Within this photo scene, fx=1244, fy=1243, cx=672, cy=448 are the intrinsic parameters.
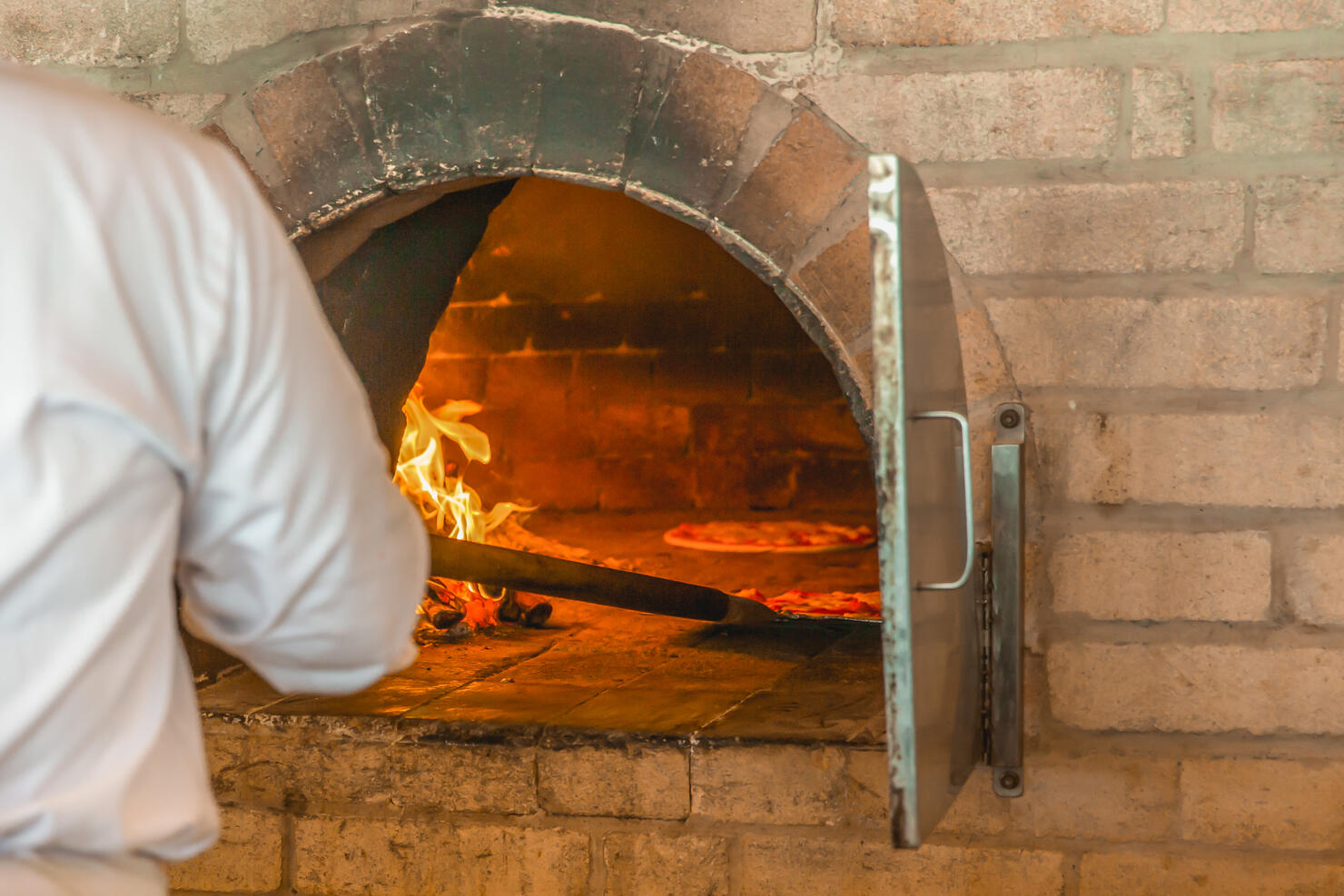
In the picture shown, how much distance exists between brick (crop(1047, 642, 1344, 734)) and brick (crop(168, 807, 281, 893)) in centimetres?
162

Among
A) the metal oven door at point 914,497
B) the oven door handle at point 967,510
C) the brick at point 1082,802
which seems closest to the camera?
the metal oven door at point 914,497

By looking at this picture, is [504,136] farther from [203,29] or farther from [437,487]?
[437,487]

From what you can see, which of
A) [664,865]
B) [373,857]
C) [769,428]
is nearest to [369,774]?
[373,857]

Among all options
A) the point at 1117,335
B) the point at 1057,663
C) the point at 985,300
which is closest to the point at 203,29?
the point at 985,300

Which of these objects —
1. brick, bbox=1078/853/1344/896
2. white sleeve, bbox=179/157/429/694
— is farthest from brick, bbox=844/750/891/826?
white sleeve, bbox=179/157/429/694

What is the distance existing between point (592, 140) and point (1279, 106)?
126 centimetres

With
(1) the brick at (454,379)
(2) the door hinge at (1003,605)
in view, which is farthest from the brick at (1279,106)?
(1) the brick at (454,379)

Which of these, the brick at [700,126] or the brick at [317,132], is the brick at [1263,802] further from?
the brick at [317,132]

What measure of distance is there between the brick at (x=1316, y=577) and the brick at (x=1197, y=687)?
0.07 metres

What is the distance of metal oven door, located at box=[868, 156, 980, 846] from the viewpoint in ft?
5.09

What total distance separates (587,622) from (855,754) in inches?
60.0

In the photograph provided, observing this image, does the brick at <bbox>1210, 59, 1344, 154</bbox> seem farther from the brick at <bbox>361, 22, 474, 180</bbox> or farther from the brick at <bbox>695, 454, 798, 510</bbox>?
the brick at <bbox>695, 454, 798, 510</bbox>

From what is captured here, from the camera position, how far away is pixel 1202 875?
7.58 ft

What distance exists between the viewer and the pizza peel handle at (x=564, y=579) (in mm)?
3203
